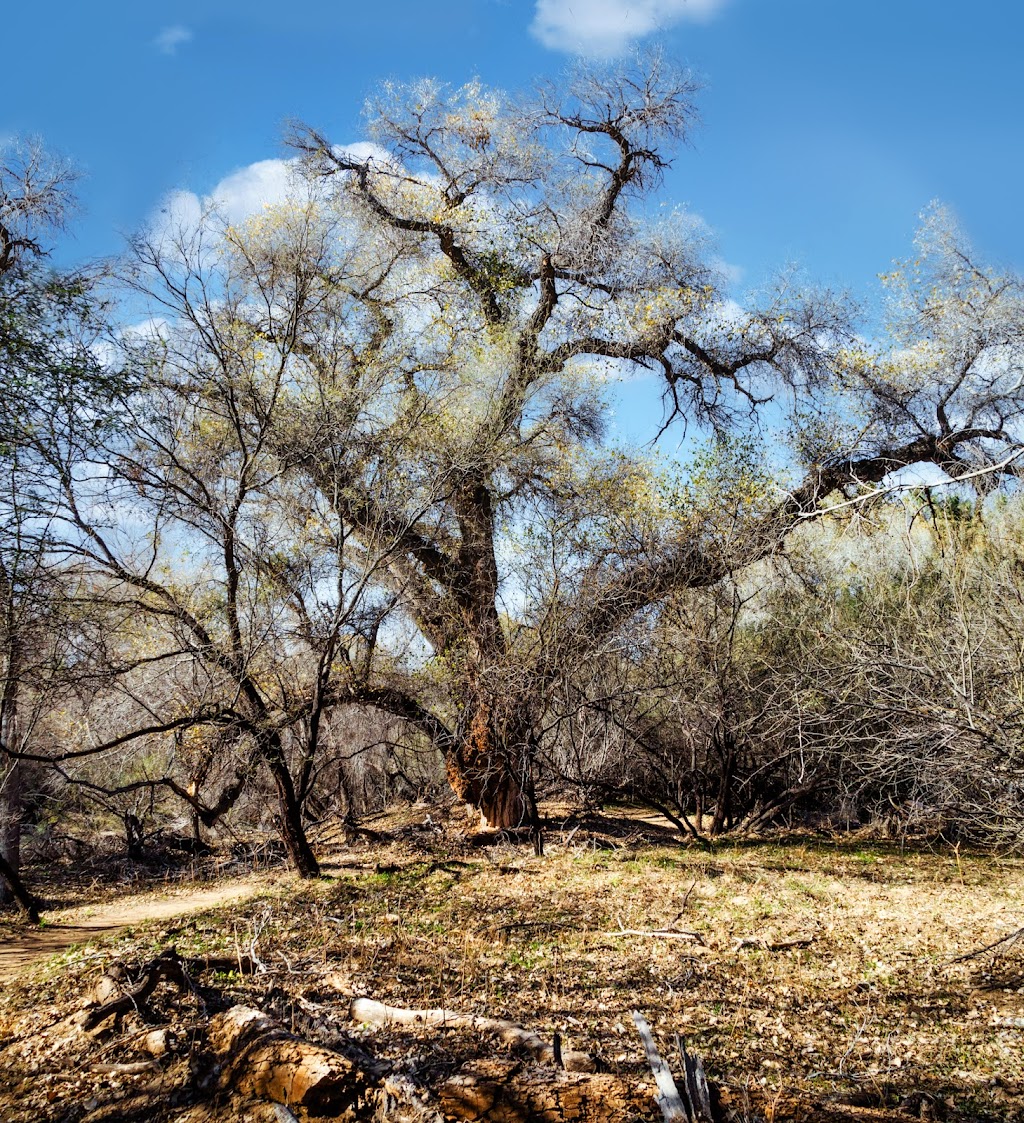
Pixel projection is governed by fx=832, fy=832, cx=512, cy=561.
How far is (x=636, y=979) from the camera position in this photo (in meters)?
5.62

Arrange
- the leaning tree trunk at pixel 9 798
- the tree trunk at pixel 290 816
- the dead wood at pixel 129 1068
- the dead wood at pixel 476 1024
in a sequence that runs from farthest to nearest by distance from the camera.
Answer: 1. the tree trunk at pixel 290 816
2. the leaning tree trunk at pixel 9 798
3. the dead wood at pixel 129 1068
4. the dead wood at pixel 476 1024

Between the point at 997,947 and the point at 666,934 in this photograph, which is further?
the point at 666,934

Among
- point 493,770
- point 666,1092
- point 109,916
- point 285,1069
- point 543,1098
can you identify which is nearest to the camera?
point 666,1092

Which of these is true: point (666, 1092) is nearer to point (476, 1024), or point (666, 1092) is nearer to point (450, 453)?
point (476, 1024)

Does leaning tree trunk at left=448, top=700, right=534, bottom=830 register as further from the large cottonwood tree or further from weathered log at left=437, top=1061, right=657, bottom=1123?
weathered log at left=437, top=1061, right=657, bottom=1123

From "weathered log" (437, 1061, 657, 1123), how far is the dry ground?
0.33m

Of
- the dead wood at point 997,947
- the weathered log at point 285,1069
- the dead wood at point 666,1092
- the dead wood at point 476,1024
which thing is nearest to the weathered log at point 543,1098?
the dead wood at point 666,1092

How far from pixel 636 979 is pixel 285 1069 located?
2666 millimetres

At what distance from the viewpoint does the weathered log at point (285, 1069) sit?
366 cm

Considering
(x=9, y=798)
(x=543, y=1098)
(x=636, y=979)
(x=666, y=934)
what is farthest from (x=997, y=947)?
(x=9, y=798)

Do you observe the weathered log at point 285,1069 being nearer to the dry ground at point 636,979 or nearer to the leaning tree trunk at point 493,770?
the dry ground at point 636,979

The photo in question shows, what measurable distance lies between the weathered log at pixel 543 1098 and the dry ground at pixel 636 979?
333 millimetres

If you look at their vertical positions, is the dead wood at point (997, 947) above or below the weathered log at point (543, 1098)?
below

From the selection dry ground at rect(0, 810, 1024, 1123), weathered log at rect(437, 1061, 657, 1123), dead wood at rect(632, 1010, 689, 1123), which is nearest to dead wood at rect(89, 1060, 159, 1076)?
dry ground at rect(0, 810, 1024, 1123)
